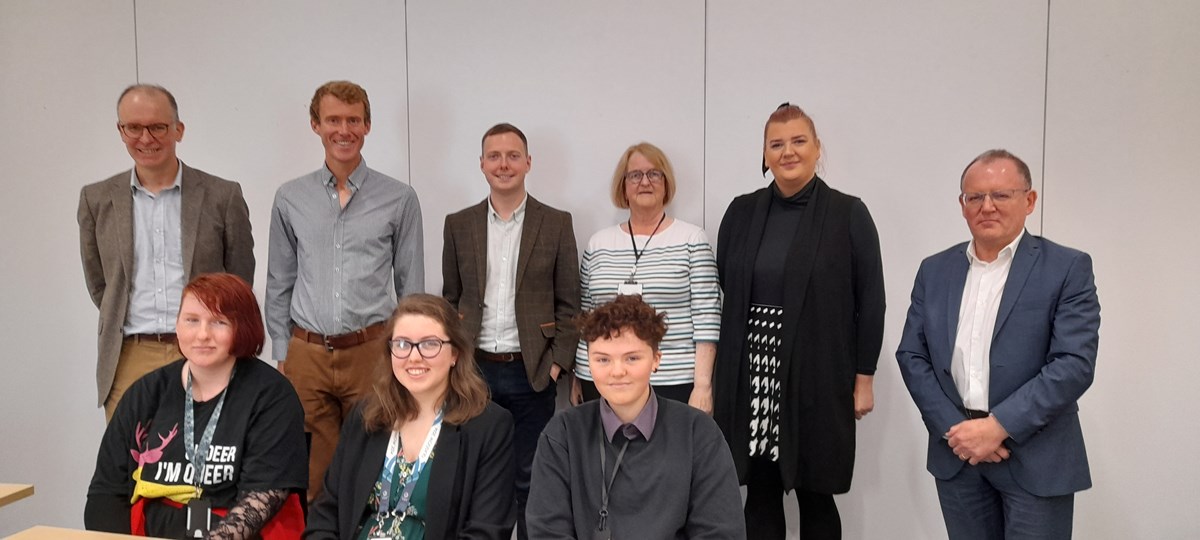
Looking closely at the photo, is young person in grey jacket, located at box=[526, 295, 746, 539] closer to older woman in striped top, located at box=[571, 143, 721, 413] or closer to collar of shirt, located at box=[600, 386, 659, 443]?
collar of shirt, located at box=[600, 386, 659, 443]

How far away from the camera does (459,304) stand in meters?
3.02

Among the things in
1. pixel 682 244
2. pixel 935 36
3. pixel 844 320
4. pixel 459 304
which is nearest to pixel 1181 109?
pixel 935 36

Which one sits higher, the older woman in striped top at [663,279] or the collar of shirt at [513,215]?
the collar of shirt at [513,215]

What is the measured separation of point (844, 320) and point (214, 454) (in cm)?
188

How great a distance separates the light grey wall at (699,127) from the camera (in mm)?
3055

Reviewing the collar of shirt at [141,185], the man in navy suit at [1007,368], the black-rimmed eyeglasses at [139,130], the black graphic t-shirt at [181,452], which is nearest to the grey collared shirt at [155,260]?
the collar of shirt at [141,185]

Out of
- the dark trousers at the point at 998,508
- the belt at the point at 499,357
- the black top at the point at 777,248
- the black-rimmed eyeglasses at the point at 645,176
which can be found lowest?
the dark trousers at the point at 998,508

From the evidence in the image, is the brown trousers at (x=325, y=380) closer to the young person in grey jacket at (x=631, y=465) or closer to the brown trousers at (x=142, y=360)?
the brown trousers at (x=142, y=360)

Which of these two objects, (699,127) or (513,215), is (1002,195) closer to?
(699,127)

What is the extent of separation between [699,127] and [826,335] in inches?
50.0

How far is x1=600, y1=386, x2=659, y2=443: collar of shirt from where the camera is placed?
1.79 metres

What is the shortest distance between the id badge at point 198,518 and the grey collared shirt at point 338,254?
37.1 inches

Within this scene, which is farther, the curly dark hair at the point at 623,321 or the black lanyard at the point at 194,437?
the black lanyard at the point at 194,437

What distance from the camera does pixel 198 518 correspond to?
1883 mm
